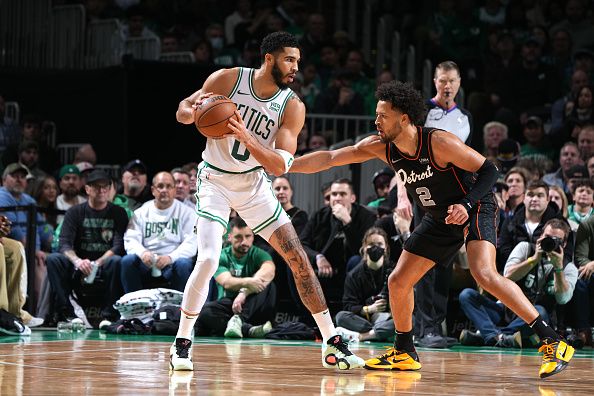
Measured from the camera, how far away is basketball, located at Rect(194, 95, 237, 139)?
235 inches

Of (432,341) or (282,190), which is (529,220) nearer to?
(432,341)

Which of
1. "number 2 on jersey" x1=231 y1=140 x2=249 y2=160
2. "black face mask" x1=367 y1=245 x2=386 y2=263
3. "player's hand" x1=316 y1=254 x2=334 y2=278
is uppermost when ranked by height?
"number 2 on jersey" x1=231 y1=140 x2=249 y2=160

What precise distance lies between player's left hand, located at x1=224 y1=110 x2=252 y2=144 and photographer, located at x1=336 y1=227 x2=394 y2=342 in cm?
371

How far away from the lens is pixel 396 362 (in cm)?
666

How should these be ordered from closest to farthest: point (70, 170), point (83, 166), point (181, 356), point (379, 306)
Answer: point (181, 356) → point (379, 306) → point (70, 170) → point (83, 166)

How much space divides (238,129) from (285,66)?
0.71m

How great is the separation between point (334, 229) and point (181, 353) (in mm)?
4341

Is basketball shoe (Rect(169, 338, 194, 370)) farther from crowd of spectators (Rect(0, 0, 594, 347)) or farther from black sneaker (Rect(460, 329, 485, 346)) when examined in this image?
black sneaker (Rect(460, 329, 485, 346))

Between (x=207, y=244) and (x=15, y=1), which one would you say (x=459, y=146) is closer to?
(x=207, y=244)

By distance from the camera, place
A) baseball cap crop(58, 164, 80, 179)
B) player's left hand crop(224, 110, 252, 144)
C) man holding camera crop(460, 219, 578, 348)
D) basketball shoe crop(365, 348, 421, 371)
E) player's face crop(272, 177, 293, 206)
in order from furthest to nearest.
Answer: baseball cap crop(58, 164, 80, 179) → player's face crop(272, 177, 293, 206) → man holding camera crop(460, 219, 578, 348) → basketball shoe crop(365, 348, 421, 371) → player's left hand crop(224, 110, 252, 144)

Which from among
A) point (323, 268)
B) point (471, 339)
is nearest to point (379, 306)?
point (323, 268)

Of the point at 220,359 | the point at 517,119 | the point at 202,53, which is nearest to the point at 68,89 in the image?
the point at 202,53

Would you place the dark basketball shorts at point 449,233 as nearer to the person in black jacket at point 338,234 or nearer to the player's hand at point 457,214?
the player's hand at point 457,214

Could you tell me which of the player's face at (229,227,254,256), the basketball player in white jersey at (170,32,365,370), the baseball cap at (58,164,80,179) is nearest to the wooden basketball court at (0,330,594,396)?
the basketball player in white jersey at (170,32,365,370)
